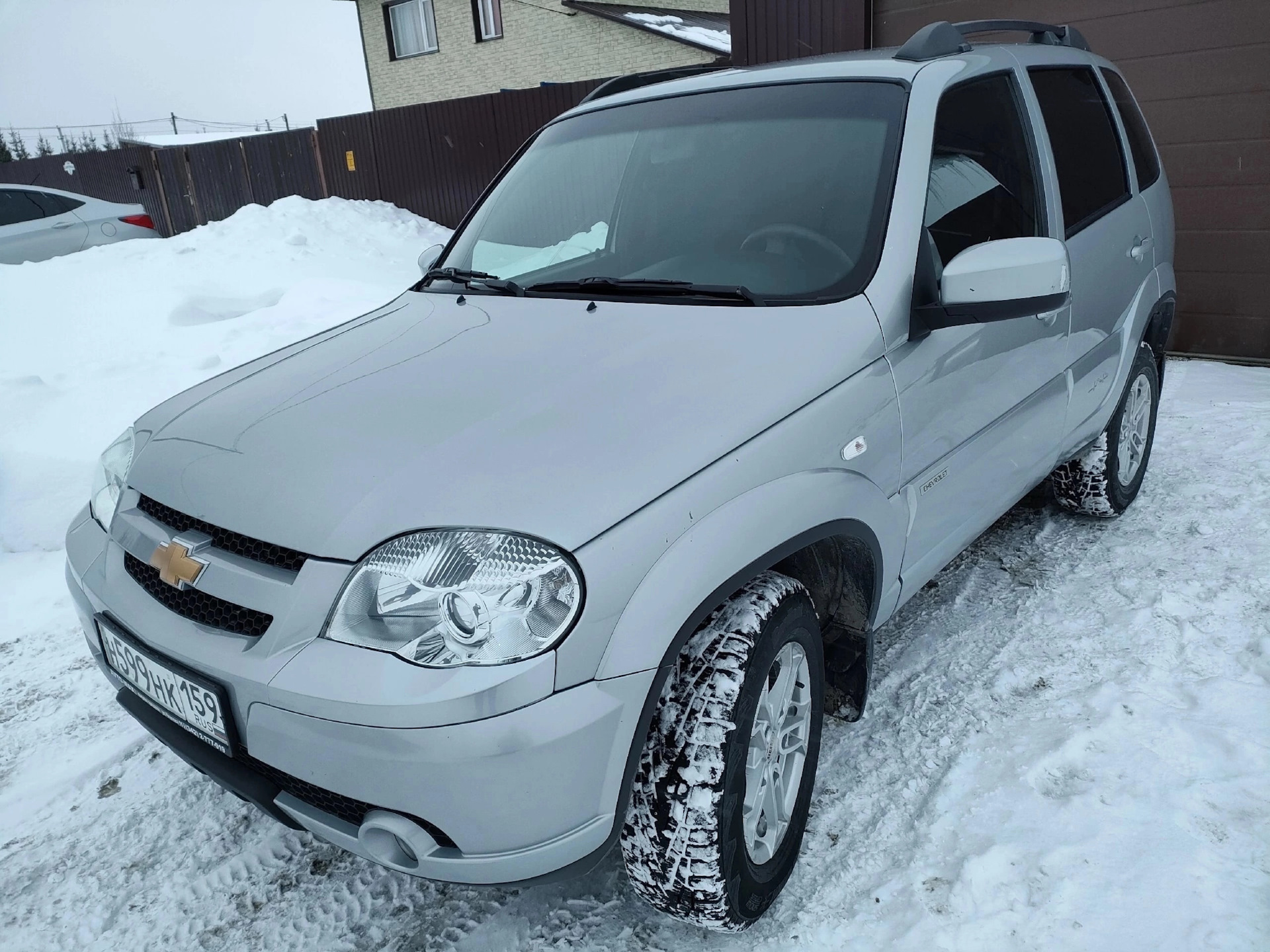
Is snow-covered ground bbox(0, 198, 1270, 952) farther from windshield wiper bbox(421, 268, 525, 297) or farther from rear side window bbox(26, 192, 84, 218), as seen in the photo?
rear side window bbox(26, 192, 84, 218)

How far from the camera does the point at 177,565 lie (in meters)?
1.80

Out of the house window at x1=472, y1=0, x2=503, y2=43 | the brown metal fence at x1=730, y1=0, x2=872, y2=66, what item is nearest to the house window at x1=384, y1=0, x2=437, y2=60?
the house window at x1=472, y1=0, x2=503, y2=43

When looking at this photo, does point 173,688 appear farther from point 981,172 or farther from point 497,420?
point 981,172

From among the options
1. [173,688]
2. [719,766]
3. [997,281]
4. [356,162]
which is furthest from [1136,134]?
[356,162]

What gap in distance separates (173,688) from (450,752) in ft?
2.27

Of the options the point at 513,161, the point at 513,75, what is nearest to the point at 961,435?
the point at 513,161

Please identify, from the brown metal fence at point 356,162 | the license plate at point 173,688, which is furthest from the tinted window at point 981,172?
the brown metal fence at point 356,162

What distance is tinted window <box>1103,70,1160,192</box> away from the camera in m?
3.56

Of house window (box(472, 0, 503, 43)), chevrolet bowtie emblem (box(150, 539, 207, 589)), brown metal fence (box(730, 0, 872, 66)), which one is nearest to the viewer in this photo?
chevrolet bowtie emblem (box(150, 539, 207, 589))

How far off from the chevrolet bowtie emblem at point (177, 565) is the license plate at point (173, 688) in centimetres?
16

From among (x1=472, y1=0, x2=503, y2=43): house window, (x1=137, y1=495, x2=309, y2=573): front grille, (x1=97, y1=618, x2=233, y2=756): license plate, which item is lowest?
(x1=97, y1=618, x2=233, y2=756): license plate

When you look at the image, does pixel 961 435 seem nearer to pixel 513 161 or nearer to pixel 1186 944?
pixel 1186 944

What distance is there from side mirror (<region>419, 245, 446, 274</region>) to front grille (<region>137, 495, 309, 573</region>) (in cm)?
135

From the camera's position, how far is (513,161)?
127 inches
